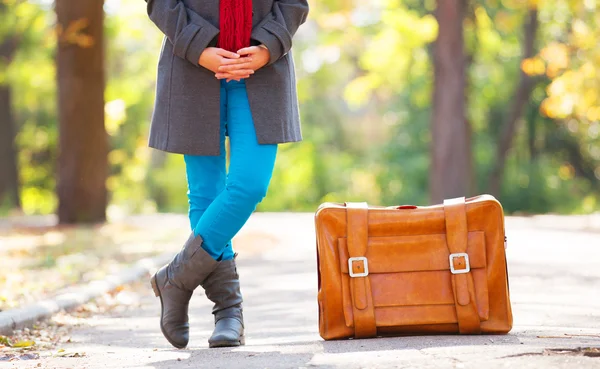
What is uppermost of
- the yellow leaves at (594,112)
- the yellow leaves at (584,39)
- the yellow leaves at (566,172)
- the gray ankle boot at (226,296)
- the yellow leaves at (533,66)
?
the yellow leaves at (584,39)

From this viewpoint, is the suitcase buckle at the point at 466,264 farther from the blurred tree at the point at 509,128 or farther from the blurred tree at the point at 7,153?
the blurred tree at the point at 509,128

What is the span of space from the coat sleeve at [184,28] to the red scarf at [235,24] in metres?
0.05

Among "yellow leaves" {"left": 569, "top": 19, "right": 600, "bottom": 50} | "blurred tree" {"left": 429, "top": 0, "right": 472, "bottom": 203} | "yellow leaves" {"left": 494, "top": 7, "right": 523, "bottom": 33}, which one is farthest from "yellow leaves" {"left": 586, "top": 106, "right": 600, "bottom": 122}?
"yellow leaves" {"left": 494, "top": 7, "right": 523, "bottom": 33}

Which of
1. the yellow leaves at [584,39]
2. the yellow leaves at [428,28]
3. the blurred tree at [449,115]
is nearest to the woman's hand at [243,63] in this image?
the blurred tree at [449,115]

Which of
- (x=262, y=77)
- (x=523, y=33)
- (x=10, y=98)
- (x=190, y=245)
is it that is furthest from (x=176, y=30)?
(x=523, y=33)

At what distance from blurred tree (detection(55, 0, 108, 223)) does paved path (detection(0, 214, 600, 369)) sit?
622cm

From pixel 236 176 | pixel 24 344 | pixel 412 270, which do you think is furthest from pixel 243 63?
pixel 24 344

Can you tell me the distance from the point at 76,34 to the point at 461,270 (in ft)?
38.4

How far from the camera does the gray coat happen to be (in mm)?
4484

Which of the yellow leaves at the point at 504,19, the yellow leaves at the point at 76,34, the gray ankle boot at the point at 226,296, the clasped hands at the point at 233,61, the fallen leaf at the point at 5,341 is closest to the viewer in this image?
the clasped hands at the point at 233,61

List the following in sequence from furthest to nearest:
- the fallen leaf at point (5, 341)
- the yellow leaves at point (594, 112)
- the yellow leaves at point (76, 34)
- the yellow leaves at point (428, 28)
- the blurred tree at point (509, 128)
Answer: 1. the blurred tree at point (509, 128)
2. the yellow leaves at point (428, 28)
3. the yellow leaves at point (594, 112)
4. the yellow leaves at point (76, 34)
5. the fallen leaf at point (5, 341)

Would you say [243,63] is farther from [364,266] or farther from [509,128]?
[509,128]

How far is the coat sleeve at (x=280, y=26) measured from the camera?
4.50 metres

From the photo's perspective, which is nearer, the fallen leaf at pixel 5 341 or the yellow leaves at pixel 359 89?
the fallen leaf at pixel 5 341
